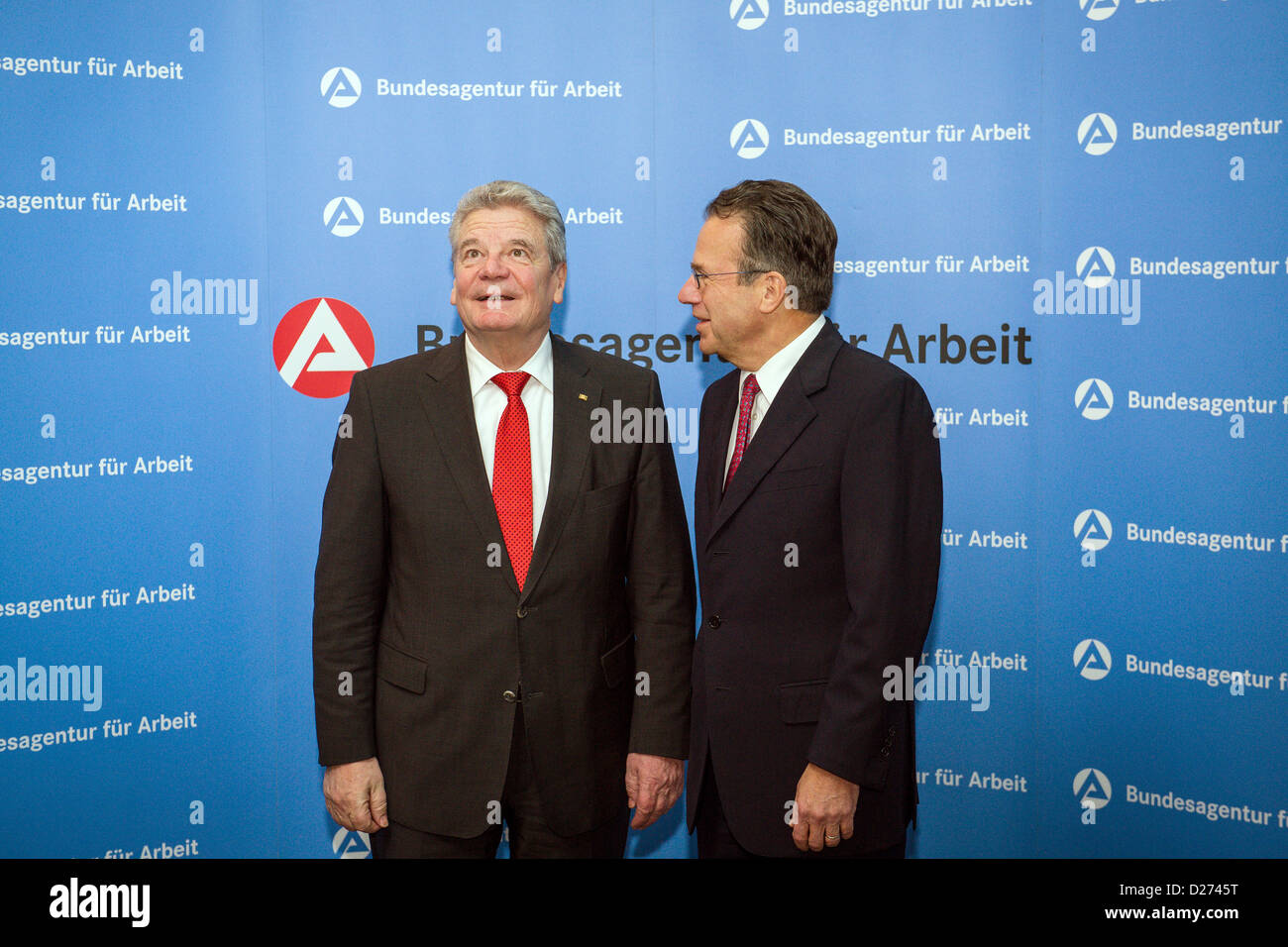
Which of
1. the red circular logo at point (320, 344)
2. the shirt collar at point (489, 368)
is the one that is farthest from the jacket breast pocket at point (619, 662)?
the red circular logo at point (320, 344)

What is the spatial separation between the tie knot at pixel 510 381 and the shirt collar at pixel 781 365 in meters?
0.57

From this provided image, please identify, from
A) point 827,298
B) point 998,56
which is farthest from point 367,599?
point 998,56

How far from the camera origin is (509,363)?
8.09 ft

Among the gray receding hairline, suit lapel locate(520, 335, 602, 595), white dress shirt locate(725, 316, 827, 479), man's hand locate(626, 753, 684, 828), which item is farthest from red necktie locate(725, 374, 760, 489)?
man's hand locate(626, 753, 684, 828)

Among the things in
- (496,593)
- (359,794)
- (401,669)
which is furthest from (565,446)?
(359,794)

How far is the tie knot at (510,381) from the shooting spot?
2.43m

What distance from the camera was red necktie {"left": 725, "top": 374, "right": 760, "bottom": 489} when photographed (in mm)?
2326

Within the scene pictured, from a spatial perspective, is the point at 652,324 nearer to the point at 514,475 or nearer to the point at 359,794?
the point at 514,475

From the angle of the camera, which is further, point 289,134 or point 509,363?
point 289,134

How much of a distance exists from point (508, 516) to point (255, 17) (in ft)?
6.67

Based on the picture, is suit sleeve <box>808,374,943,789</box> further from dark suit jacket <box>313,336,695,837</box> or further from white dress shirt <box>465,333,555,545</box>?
white dress shirt <box>465,333,555,545</box>

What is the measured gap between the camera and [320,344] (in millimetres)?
3342

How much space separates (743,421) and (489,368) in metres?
0.63

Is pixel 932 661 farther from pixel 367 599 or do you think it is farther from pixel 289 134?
pixel 289 134
